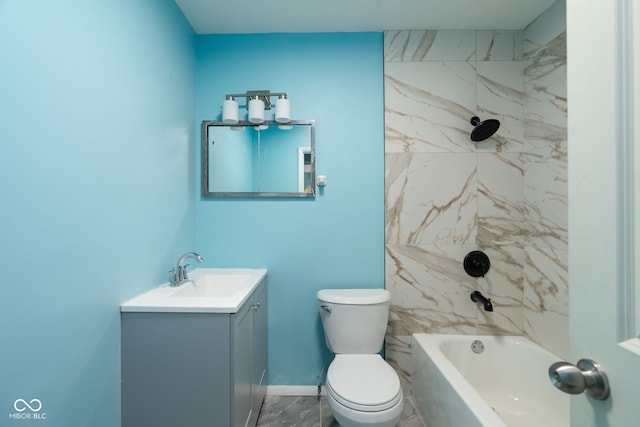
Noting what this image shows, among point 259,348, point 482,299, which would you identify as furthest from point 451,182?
point 259,348

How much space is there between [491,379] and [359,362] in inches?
35.7

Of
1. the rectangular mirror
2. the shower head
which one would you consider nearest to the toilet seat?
the rectangular mirror

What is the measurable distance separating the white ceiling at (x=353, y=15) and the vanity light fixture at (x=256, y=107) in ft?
1.49

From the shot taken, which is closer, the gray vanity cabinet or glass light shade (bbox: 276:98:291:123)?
the gray vanity cabinet

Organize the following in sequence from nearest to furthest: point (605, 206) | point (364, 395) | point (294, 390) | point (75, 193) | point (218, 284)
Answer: point (605, 206)
point (75, 193)
point (364, 395)
point (218, 284)
point (294, 390)

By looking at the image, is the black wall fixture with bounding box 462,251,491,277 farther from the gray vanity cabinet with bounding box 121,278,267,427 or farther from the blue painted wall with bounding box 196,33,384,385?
the gray vanity cabinet with bounding box 121,278,267,427

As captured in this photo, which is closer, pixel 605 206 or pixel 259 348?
pixel 605 206

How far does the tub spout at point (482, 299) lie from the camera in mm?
1674

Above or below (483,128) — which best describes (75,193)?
below

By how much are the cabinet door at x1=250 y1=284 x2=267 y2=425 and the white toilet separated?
1.24 feet

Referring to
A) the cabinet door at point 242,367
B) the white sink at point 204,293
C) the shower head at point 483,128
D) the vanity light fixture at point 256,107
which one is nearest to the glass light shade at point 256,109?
the vanity light fixture at point 256,107

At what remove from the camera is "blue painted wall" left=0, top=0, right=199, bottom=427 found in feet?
2.47

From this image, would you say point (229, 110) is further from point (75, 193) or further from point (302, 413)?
point (302, 413)

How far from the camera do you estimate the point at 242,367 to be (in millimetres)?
1271
